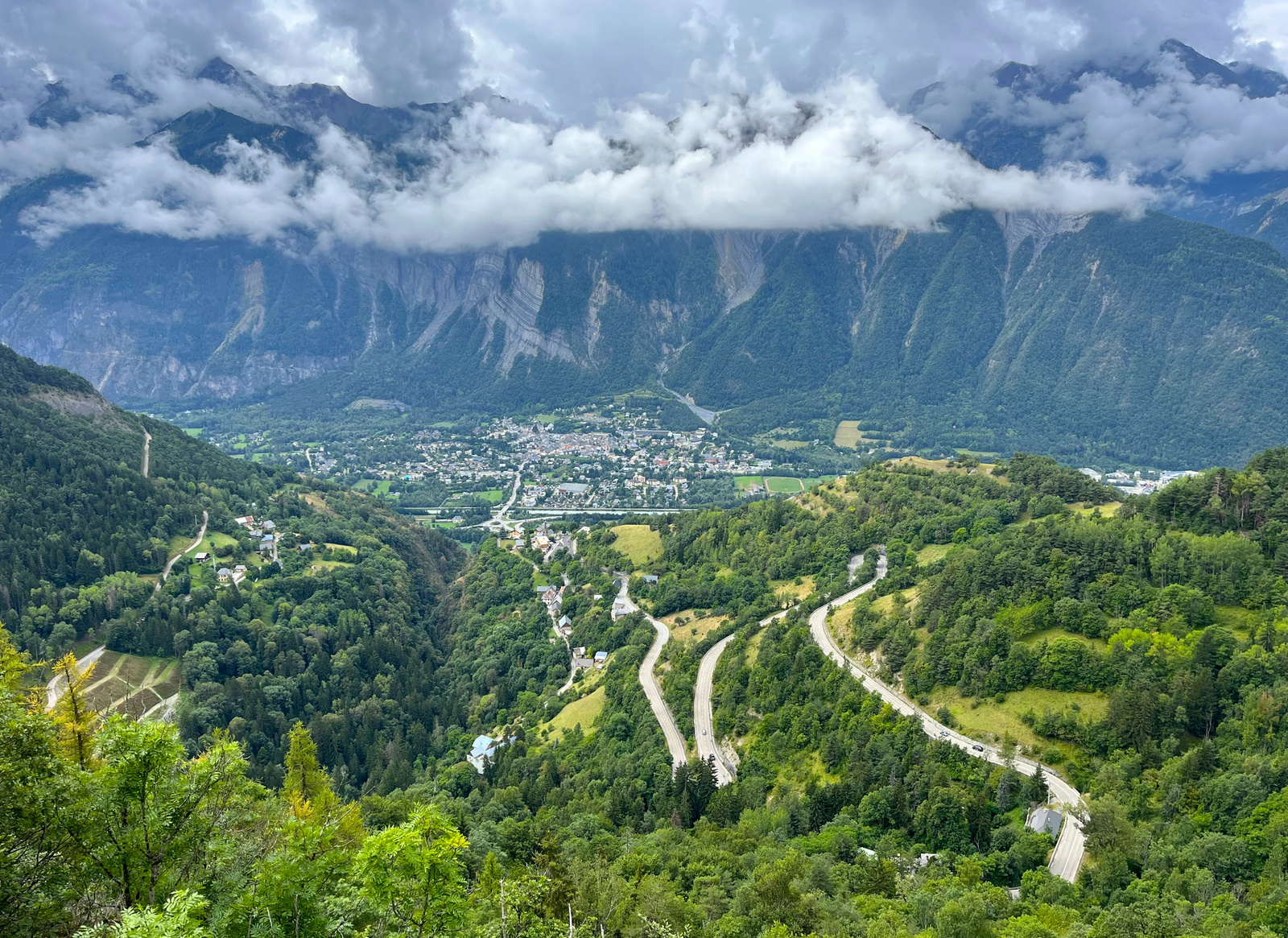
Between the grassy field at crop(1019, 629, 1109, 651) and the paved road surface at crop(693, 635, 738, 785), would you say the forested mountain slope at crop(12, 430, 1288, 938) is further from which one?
the paved road surface at crop(693, 635, 738, 785)

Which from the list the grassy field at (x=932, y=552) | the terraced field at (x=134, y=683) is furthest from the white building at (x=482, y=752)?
the grassy field at (x=932, y=552)

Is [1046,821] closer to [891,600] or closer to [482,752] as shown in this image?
[891,600]

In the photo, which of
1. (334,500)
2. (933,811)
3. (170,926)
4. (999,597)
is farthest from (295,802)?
(334,500)

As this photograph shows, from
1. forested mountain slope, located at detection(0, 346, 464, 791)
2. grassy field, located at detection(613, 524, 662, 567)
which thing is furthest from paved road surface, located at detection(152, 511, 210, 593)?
grassy field, located at detection(613, 524, 662, 567)

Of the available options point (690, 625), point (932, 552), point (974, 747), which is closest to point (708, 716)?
point (690, 625)

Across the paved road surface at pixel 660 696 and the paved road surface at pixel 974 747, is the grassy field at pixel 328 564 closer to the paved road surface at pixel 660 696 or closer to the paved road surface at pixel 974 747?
the paved road surface at pixel 660 696

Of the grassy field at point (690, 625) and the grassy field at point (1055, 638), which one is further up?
Answer: the grassy field at point (1055, 638)

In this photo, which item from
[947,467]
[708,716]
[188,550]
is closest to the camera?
[708,716]
